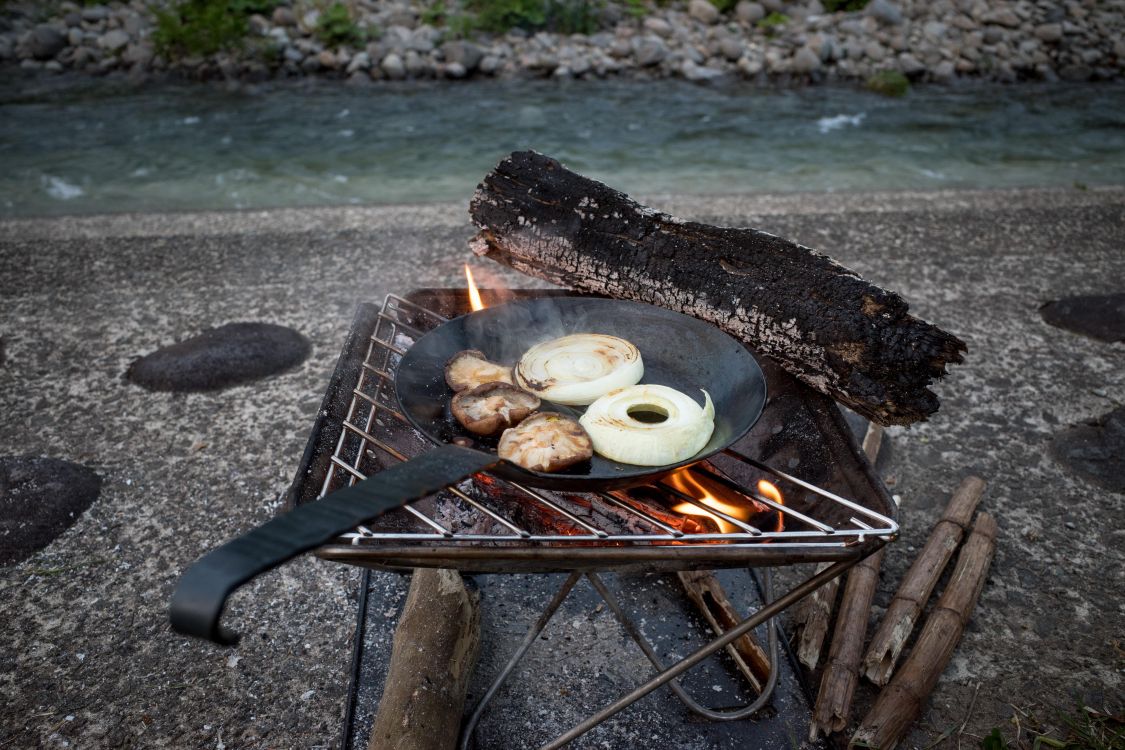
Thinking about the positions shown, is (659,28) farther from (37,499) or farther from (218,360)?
(37,499)

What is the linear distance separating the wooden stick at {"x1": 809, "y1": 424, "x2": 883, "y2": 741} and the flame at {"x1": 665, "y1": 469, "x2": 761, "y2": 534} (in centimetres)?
40

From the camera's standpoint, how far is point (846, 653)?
2.27 m

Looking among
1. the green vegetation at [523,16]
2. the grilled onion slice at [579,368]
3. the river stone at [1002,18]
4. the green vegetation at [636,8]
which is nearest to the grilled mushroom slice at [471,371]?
the grilled onion slice at [579,368]

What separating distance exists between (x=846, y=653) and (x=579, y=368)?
3.82 ft

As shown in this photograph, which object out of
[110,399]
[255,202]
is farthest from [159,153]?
[110,399]

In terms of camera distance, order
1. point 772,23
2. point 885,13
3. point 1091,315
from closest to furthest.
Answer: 1. point 1091,315
2. point 885,13
3. point 772,23

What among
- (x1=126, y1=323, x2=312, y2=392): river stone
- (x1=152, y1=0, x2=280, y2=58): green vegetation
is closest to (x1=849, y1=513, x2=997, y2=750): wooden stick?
(x1=126, y1=323, x2=312, y2=392): river stone

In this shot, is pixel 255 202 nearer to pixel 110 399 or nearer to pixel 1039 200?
pixel 110 399

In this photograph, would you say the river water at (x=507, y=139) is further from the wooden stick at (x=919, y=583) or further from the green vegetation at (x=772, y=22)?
the wooden stick at (x=919, y=583)

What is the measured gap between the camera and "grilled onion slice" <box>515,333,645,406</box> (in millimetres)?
2090

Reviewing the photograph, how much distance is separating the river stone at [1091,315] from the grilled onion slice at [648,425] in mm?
3006

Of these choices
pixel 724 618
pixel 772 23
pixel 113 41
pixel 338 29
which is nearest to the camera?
pixel 724 618

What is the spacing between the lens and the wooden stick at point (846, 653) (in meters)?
2.13

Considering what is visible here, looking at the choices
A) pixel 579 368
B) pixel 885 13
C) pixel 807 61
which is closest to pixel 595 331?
pixel 579 368
